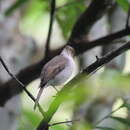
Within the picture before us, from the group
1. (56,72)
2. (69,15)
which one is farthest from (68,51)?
(69,15)

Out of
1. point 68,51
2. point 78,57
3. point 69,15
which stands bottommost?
point 78,57

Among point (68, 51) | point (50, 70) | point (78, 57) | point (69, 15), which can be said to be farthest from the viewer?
point (78, 57)

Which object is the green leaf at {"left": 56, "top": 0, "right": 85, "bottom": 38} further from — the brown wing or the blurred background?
the brown wing

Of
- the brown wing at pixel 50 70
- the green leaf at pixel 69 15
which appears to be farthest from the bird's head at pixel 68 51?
the green leaf at pixel 69 15

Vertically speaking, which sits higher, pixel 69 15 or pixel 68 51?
pixel 68 51

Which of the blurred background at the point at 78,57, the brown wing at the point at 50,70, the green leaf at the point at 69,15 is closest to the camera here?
the brown wing at the point at 50,70

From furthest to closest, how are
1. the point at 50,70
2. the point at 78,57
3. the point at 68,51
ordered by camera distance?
the point at 78,57 → the point at 68,51 → the point at 50,70

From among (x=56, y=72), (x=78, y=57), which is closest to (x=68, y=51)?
(x=56, y=72)

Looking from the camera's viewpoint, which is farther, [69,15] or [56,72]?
[69,15]

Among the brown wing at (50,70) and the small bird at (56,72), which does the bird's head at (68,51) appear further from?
the brown wing at (50,70)

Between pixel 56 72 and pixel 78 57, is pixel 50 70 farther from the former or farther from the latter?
pixel 78 57

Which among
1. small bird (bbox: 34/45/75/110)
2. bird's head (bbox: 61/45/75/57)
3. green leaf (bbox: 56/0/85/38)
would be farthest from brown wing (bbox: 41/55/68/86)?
green leaf (bbox: 56/0/85/38)

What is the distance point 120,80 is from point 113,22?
6.35 feet

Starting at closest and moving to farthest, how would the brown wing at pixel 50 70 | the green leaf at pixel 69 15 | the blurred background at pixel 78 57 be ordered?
the brown wing at pixel 50 70 → the blurred background at pixel 78 57 → the green leaf at pixel 69 15
